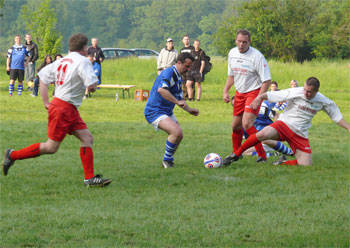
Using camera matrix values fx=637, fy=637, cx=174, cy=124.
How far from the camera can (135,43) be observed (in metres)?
102

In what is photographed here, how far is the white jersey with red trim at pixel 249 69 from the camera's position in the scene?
983 centimetres

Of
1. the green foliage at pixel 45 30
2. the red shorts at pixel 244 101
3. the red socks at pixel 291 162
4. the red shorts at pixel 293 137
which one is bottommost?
the green foliage at pixel 45 30

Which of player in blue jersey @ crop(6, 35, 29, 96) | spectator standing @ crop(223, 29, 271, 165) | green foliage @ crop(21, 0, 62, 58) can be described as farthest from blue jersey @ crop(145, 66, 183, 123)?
green foliage @ crop(21, 0, 62, 58)

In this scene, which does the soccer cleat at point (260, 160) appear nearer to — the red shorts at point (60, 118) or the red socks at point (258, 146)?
the red socks at point (258, 146)

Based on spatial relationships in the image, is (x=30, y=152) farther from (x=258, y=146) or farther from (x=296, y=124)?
(x=296, y=124)

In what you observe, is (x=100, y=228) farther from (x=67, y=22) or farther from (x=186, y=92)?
(x=67, y=22)

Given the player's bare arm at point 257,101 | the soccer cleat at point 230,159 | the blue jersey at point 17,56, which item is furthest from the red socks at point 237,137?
the blue jersey at point 17,56

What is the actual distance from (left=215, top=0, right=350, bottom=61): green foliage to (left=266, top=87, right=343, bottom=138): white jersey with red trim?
36.2 m

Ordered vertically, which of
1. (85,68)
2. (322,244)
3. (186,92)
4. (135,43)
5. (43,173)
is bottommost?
(135,43)

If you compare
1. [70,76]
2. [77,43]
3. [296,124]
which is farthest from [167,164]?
[77,43]

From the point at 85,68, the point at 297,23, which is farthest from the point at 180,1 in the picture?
the point at 85,68

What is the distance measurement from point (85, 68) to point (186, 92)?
14558mm

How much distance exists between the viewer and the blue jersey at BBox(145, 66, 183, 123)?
942cm

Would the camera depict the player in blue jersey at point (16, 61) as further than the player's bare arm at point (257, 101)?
Yes
